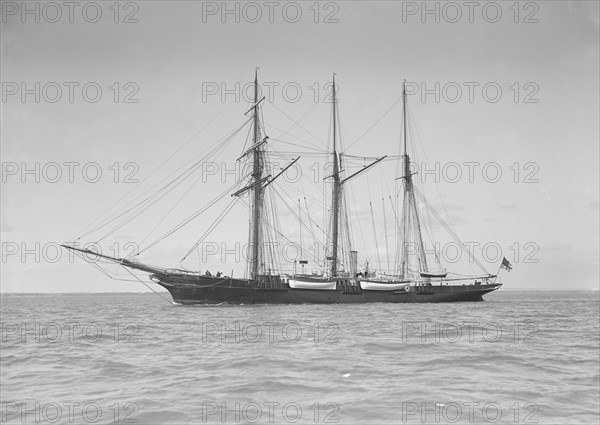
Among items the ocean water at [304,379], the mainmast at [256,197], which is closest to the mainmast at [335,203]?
the mainmast at [256,197]

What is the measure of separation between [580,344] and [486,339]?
13.1 ft

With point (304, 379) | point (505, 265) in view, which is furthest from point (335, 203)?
point (304, 379)

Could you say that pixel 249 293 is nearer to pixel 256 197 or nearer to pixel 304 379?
pixel 256 197

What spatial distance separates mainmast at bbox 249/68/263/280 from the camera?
65.2 meters

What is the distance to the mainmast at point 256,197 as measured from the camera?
2566 inches

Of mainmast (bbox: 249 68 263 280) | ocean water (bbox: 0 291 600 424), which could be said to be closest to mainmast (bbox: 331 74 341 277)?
mainmast (bbox: 249 68 263 280)

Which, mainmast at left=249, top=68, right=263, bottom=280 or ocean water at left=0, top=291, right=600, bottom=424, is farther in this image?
mainmast at left=249, top=68, right=263, bottom=280

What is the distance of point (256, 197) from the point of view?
6725 centimetres

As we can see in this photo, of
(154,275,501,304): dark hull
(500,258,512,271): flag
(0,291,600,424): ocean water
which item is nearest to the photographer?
(0,291,600,424): ocean water

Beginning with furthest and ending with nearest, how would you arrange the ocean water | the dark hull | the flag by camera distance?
the flag, the dark hull, the ocean water

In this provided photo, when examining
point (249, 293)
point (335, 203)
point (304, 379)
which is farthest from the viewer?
point (335, 203)

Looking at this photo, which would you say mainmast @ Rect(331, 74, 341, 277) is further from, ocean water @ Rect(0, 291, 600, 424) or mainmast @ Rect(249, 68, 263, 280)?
ocean water @ Rect(0, 291, 600, 424)

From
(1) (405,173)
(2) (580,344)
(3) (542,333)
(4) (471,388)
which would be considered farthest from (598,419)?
(1) (405,173)

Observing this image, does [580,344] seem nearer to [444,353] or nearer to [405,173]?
[444,353]
